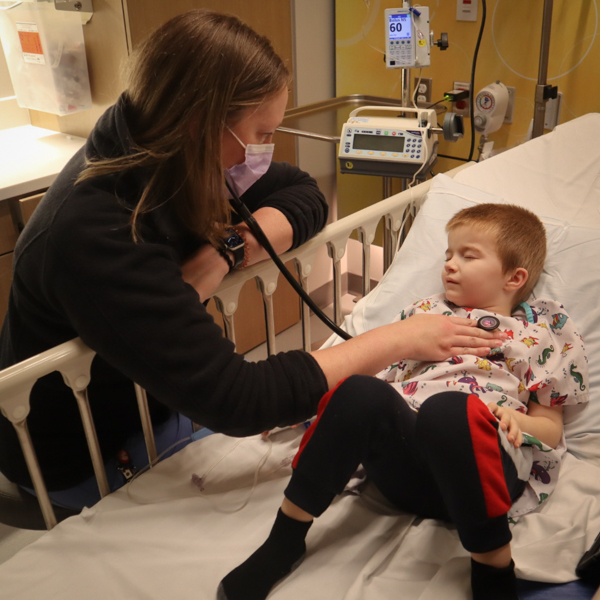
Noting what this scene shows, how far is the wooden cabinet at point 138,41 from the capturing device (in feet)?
6.23

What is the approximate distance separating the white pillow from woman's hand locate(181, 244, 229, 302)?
1.50ft

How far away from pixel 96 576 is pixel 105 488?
0.63ft

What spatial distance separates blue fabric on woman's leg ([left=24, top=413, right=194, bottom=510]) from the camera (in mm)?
1247

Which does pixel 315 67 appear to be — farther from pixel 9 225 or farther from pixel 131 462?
pixel 131 462

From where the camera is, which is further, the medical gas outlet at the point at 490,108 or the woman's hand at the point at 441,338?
the medical gas outlet at the point at 490,108

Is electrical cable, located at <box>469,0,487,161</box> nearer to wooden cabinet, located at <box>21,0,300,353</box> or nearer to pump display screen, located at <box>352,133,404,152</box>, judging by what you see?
pump display screen, located at <box>352,133,404,152</box>

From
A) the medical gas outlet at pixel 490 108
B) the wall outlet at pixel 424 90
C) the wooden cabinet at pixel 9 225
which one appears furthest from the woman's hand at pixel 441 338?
the wall outlet at pixel 424 90

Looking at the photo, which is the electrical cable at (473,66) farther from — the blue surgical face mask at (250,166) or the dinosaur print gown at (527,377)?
the blue surgical face mask at (250,166)

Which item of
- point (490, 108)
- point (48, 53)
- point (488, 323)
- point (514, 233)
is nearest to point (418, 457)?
point (488, 323)

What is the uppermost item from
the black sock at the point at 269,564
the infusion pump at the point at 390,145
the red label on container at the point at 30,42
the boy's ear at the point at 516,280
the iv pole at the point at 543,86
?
the red label on container at the point at 30,42

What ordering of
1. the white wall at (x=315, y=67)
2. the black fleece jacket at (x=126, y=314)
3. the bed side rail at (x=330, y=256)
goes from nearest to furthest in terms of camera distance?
the black fleece jacket at (x=126, y=314)
the bed side rail at (x=330, y=256)
the white wall at (x=315, y=67)

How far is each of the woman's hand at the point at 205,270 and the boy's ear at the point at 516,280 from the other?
1.99 feet

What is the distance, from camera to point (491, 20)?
83.9 inches

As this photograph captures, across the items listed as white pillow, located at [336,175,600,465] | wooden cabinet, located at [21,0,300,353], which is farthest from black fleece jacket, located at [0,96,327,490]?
wooden cabinet, located at [21,0,300,353]
